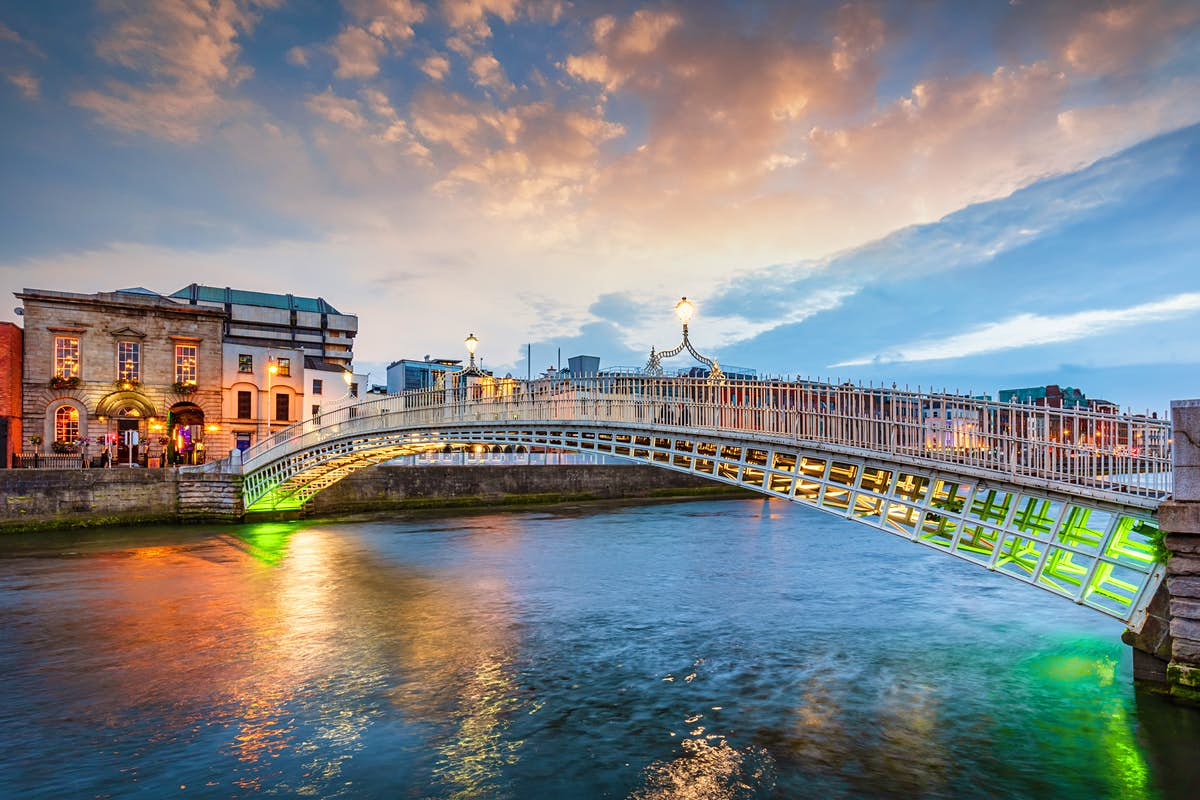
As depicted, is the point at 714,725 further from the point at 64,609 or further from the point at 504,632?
the point at 64,609

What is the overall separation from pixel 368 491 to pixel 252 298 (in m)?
42.9

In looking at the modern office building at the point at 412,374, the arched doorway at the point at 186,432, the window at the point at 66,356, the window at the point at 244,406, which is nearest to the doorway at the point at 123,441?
the arched doorway at the point at 186,432

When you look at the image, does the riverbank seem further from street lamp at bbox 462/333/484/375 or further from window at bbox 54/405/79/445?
street lamp at bbox 462/333/484/375

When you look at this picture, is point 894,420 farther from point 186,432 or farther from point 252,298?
point 252,298

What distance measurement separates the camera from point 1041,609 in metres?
15.8

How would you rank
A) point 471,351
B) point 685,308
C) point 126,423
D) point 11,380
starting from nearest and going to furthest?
point 685,308, point 471,351, point 11,380, point 126,423

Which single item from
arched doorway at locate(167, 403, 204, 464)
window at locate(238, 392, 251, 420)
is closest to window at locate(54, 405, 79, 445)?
arched doorway at locate(167, 403, 204, 464)

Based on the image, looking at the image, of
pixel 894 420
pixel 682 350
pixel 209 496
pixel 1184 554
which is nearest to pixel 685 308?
pixel 682 350

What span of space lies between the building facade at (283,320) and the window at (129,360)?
2762cm

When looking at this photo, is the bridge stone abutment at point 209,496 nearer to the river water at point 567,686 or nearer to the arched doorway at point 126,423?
the arched doorway at point 126,423

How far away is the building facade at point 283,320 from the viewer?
6769 centimetres

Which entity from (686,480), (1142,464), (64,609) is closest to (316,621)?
(64,609)

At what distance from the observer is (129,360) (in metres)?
38.1

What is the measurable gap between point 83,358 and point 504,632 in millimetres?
33725
